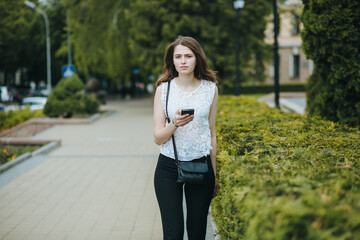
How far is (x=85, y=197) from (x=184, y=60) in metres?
4.01

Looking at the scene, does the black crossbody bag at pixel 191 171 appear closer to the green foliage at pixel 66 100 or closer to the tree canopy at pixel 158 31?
the green foliage at pixel 66 100

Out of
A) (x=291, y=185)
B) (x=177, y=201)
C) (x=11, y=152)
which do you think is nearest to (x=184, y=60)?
(x=177, y=201)

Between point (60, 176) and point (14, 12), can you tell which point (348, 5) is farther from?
point (14, 12)

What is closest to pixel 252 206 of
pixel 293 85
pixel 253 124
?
pixel 253 124

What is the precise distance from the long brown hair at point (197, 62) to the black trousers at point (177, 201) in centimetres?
67

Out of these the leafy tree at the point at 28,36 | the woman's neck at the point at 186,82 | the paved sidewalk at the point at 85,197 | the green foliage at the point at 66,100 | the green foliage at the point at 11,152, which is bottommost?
the paved sidewalk at the point at 85,197

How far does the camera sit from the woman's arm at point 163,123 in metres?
3.29

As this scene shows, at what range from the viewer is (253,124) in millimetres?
5949

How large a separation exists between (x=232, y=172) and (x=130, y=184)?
4.67 metres

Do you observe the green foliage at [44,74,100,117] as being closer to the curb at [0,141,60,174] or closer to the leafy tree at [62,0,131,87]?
the leafy tree at [62,0,131,87]

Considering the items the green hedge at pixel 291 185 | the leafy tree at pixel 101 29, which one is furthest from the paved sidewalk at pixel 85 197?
the leafy tree at pixel 101 29

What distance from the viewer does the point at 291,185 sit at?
2645 millimetres

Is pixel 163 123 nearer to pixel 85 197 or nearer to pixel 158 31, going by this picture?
pixel 85 197

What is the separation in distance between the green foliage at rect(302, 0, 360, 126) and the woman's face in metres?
3.83
